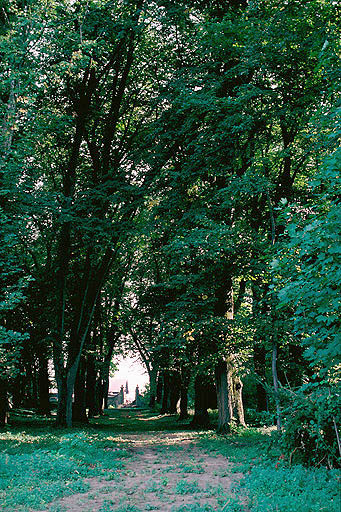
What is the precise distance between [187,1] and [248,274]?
995cm

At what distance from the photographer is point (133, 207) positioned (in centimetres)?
1383

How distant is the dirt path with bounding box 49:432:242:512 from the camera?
5.58 meters

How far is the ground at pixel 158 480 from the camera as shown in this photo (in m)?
5.36

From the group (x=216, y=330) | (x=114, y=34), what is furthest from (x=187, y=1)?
(x=216, y=330)

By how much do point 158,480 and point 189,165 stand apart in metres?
8.68

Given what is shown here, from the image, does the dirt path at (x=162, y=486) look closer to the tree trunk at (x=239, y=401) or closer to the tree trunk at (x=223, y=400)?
the tree trunk at (x=223, y=400)

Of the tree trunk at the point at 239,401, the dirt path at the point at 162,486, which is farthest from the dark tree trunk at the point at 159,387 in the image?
the dirt path at the point at 162,486

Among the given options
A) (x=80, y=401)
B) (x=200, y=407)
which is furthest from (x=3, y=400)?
(x=200, y=407)

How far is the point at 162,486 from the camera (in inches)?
271

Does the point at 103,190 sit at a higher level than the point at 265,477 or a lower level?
higher

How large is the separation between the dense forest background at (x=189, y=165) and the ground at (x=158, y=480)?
97cm

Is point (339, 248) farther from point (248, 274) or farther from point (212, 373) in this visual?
point (212, 373)

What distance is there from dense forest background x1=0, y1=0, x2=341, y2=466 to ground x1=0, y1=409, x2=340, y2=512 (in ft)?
3.18

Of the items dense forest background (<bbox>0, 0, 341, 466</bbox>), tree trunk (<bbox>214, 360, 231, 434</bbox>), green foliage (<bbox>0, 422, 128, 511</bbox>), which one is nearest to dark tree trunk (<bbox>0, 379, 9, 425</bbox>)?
dense forest background (<bbox>0, 0, 341, 466</bbox>)
